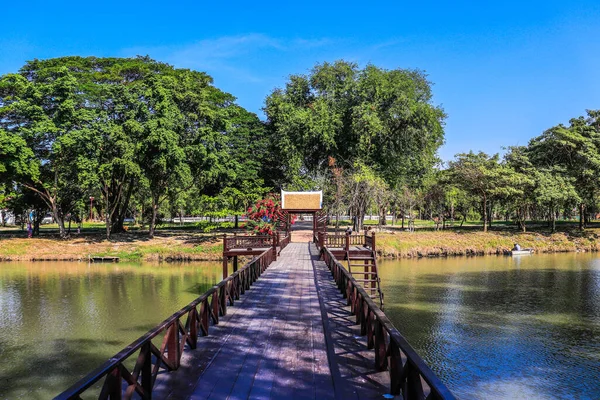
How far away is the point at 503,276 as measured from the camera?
24953 mm

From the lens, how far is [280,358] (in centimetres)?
620

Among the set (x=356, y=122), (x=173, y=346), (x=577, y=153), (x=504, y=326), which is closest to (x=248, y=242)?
(x=504, y=326)

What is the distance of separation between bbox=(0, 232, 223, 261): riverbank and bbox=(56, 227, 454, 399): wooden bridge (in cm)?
2357

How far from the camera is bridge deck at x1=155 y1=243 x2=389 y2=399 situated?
5.04m

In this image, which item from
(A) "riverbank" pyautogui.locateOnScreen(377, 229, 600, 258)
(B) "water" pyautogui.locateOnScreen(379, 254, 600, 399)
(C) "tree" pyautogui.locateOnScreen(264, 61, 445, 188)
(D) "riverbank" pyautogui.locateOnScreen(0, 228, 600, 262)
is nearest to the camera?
(B) "water" pyautogui.locateOnScreen(379, 254, 600, 399)

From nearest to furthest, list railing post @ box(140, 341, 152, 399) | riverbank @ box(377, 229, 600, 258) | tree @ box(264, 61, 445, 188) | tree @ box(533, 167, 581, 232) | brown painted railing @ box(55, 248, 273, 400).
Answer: brown painted railing @ box(55, 248, 273, 400) < railing post @ box(140, 341, 152, 399) < riverbank @ box(377, 229, 600, 258) < tree @ box(533, 167, 581, 232) < tree @ box(264, 61, 445, 188)

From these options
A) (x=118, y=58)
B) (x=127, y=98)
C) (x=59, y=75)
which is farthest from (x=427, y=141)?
(x=59, y=75)

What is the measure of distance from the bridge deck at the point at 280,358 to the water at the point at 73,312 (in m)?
4.87

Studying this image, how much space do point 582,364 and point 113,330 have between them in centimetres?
1379

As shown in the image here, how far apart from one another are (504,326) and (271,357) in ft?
37.5

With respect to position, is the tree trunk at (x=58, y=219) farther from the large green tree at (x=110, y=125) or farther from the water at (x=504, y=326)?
the water at (x=504, y=326)

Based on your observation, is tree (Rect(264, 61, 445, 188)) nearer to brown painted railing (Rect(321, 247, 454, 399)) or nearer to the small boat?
the small boat

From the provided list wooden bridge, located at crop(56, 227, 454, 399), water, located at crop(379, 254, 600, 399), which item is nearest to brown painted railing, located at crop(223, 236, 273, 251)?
water, located at crop(379, 254, 600, 399)

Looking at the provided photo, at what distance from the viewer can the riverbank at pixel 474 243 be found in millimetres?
35031
